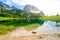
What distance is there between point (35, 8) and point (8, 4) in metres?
0.44

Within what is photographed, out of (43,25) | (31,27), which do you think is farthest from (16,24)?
(43,25)

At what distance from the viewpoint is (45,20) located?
6.98 feet

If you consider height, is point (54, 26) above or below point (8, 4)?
below

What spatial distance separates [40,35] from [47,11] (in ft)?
1.36

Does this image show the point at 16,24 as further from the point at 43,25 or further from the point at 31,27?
the point at 43,25

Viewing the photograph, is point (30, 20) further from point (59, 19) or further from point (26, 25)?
point (59, 19)

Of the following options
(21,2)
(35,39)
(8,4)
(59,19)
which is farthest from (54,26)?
(8,4)

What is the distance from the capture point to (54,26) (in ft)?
6.96

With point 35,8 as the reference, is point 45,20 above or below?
below

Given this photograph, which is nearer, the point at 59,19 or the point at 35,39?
the point at 35,39

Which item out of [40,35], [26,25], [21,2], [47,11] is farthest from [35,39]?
[21,2]

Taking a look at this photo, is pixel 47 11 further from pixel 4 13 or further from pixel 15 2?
pixel 4 13

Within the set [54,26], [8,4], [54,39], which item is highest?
[8,4]

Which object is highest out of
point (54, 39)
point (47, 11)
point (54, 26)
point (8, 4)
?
point (8, 4)
